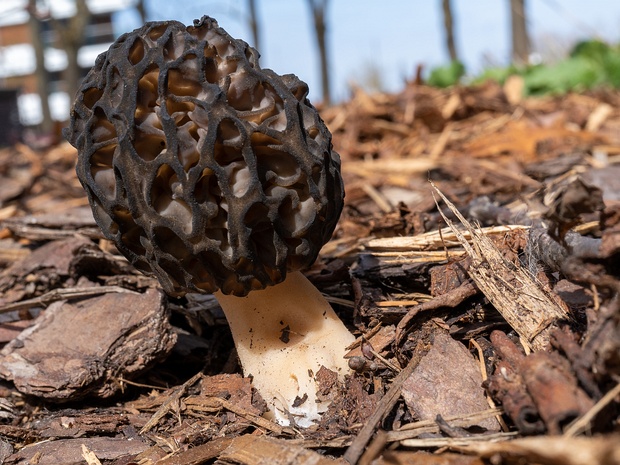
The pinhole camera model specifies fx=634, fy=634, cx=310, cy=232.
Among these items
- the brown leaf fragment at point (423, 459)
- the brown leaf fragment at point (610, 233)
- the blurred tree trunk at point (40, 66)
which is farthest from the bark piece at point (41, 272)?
the blurred tree trunk at point (40, 66)

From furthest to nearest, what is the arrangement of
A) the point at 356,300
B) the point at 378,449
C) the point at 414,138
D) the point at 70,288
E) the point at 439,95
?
1. the point at 439,95
2. the point at 414,138
3. the point at 70,288
4. the point at 356,300
5. the point at 378,449

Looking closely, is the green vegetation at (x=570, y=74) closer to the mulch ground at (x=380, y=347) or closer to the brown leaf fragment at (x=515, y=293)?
the mulch ground at (x=380, y=347)

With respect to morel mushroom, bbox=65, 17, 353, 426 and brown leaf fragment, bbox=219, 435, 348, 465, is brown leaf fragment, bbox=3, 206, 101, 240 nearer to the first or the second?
morel mushroom, bbox=65, 17, 353, 426

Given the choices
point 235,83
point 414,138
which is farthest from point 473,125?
point 235,83

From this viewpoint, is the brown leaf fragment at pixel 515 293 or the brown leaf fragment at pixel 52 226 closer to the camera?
the brown leaf fragment at pixel 515 293

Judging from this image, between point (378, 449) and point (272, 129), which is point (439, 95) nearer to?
point (272, 129)

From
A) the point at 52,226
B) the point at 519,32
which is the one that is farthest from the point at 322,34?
the point at 52,226

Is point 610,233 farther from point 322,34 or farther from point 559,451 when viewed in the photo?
point 322,34
